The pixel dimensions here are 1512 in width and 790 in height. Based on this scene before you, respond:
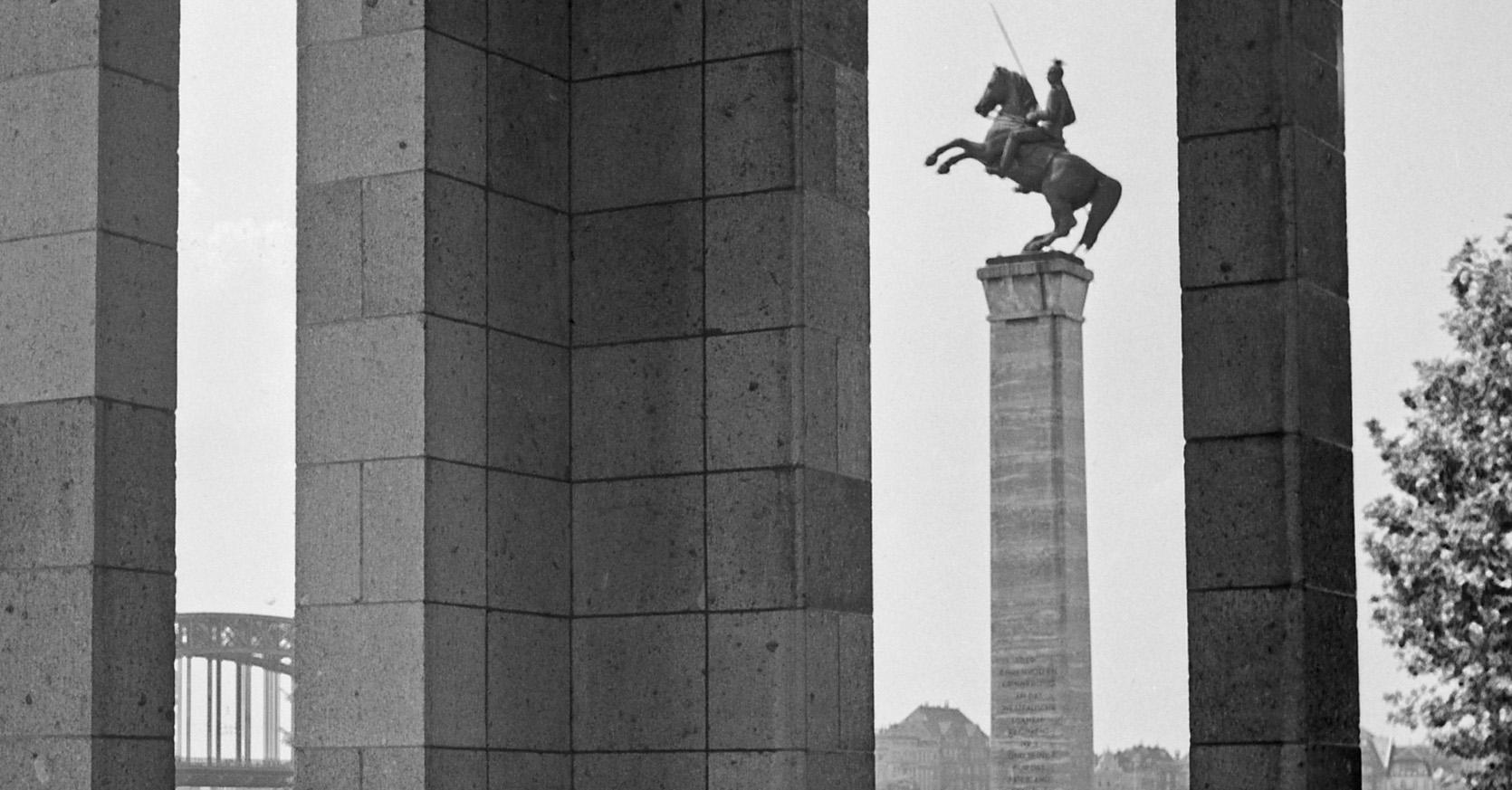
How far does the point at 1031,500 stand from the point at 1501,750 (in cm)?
1116

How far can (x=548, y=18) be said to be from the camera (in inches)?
491

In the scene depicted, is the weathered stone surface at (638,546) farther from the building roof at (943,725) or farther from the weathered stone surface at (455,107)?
the building roof at (943,725)

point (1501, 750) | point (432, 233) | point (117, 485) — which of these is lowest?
point (1501, 750)

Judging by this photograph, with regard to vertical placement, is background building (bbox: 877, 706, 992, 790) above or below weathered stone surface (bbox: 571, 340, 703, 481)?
below

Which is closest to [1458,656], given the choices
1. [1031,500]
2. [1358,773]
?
[1031,500]

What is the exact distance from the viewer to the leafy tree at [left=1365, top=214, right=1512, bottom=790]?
2459 centimetres

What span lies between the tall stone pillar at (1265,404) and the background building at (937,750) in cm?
4616

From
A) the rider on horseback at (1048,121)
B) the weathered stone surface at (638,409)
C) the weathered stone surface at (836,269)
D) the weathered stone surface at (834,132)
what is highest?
the rider on horseback at (1048,121)

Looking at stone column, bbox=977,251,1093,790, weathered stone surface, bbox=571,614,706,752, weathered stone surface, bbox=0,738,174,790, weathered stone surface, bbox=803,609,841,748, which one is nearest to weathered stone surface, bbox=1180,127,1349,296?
weathered stone surface, bbox=803,609,841,748

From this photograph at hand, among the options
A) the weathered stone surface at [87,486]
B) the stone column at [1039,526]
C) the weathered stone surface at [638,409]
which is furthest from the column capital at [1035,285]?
the weathered stone surface at [87,486]

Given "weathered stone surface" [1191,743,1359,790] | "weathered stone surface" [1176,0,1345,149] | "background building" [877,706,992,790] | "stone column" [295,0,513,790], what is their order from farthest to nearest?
1. "background building" [877,706,992,790]
2. "stone column" [295,0,513,790]
3. "weathered stone surface" [1176,0,1345,149]
4. "weathered stone surface" [1191,743,1359,790]

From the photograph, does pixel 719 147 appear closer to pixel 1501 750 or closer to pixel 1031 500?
pixel 1501 750

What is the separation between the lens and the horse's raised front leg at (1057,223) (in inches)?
1325

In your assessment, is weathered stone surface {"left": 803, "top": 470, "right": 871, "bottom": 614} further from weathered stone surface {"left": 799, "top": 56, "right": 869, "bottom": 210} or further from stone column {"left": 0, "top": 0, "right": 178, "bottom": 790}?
stone column {"left": 0, "top": 0, "right": 178, "bottom": 790}
